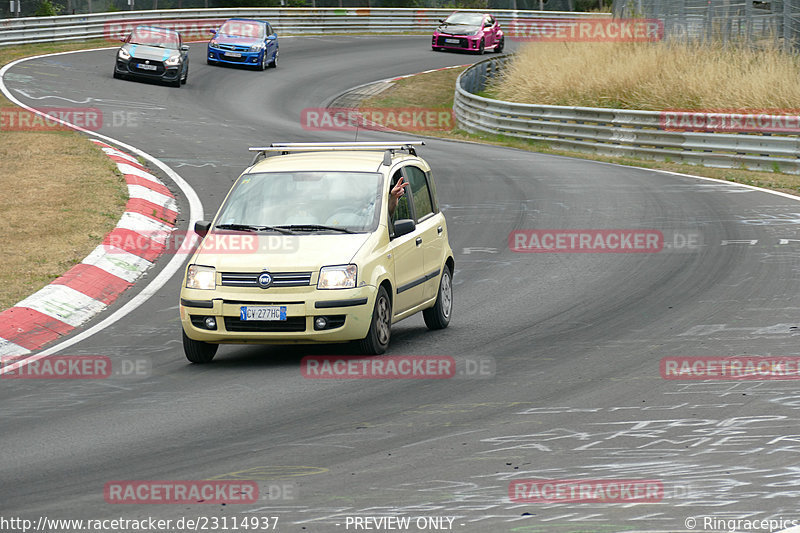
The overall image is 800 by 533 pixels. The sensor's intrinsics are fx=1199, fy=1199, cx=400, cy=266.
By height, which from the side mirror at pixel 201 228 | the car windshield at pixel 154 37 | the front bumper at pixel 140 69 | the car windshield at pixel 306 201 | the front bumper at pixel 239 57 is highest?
the car windshield at pixel 306 201

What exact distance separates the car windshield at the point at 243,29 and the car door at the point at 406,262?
3103 centimetres

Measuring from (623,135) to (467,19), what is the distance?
24.1 m

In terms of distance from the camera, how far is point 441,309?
37.1 feet

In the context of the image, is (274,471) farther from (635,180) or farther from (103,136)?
(103,136)

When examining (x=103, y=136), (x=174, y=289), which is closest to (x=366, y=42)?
(x=103, y=136)

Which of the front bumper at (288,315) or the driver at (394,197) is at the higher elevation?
the driver at (394,197)

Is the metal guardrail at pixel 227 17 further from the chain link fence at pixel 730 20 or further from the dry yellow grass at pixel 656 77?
the chain link fence at pixel 730 20

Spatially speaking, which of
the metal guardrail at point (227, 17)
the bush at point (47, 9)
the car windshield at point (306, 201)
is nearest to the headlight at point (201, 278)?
the car windshield at point (306, 201)

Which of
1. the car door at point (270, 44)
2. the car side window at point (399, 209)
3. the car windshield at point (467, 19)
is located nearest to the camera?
the car side window at point (399, 209)

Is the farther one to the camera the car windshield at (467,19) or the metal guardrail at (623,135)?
the car windshield at (467,19)

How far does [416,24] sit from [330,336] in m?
49.3

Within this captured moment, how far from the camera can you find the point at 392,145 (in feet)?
37.8

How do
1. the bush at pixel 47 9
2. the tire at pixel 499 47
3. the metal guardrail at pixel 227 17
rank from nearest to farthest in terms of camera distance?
the metal guardrail at pixel 227 17 < the bush at pixel 47 9 < the tire at pixel 499 47

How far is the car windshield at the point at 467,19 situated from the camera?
49.5m
